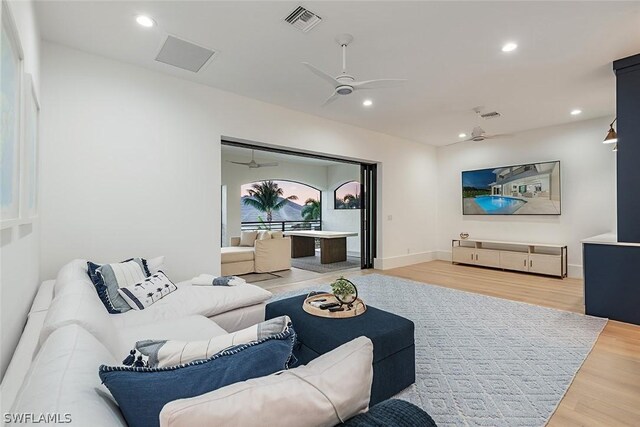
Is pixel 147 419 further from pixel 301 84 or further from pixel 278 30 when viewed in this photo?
pixel 301 84

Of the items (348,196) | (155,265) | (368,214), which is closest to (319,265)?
(368,214)

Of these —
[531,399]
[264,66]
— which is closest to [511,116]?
[264,66]

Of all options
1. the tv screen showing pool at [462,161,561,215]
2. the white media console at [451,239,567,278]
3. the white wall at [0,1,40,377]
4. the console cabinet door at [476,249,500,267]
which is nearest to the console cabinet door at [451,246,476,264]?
the white media console at [451,239,567,278]

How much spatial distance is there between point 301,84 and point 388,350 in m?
3.37

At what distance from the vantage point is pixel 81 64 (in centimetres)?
318

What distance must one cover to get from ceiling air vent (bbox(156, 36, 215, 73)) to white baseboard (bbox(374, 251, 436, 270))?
5.00 metres

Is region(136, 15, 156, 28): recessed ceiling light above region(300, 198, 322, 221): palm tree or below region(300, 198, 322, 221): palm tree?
above

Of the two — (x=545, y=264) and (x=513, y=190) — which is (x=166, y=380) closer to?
(x=545, y=264)

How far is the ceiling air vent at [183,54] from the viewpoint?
10.0 feet

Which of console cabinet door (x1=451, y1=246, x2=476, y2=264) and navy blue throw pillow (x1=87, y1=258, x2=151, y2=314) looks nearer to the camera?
navy blue throw pillow (x1=87, y1=258, x2=151, y2=314)

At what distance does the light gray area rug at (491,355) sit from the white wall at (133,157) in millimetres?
1779

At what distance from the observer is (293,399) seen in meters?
0.72

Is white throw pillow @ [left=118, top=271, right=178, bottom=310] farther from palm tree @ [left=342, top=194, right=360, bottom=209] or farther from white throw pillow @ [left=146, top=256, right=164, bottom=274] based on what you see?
palm tree @ [left=342, top=194, right=360, bottom=209]

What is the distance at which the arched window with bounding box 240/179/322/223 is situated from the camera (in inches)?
388
